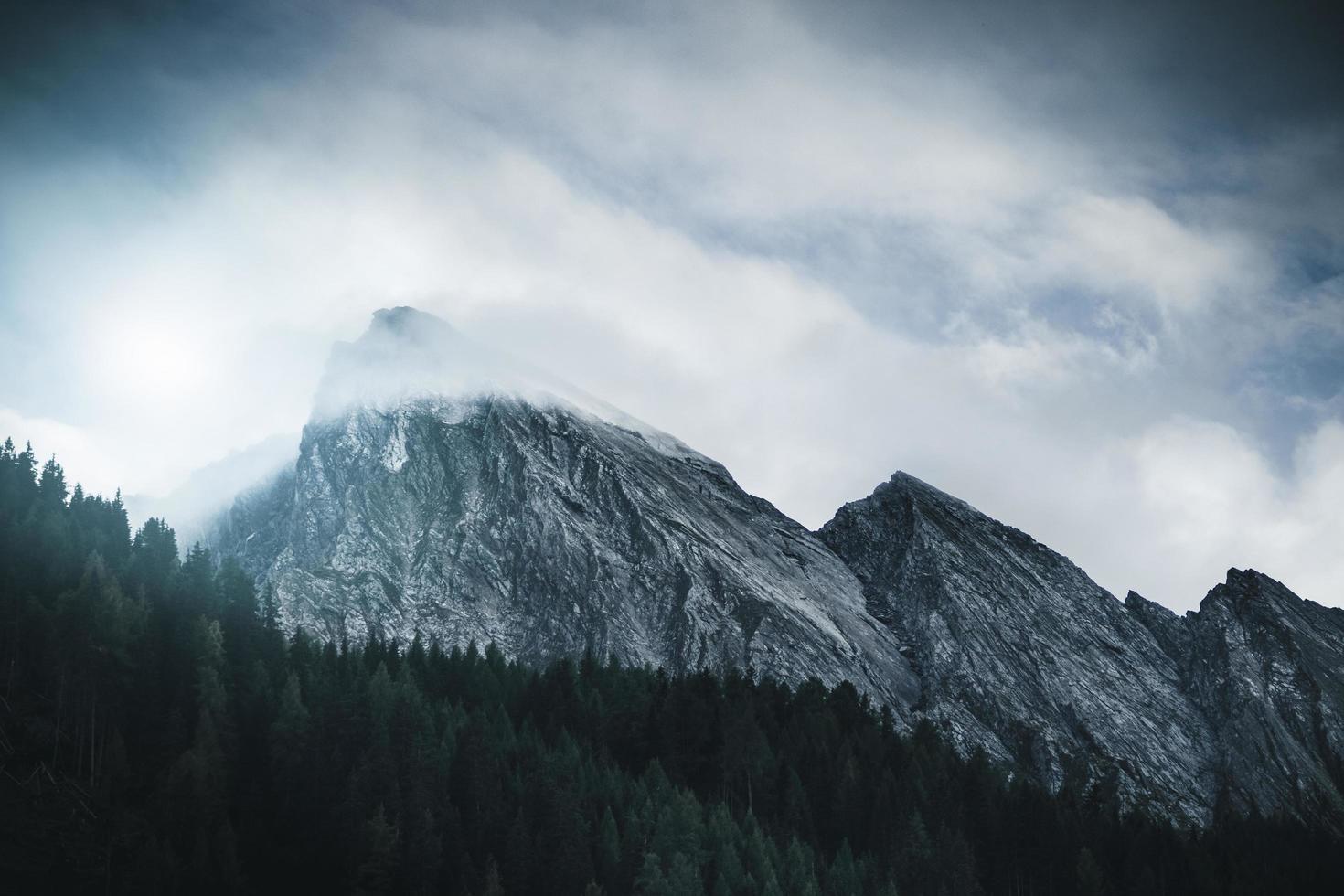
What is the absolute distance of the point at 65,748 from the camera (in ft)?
312

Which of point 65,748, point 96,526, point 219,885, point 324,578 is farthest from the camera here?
point 324,578

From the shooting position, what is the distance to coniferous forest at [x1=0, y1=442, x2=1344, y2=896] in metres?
88.7

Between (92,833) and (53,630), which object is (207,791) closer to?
(92,833)

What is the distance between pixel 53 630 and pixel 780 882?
65105mm

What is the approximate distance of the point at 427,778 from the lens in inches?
3871

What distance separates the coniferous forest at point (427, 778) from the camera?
88.7m

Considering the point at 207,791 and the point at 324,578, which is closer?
the point at 207,791

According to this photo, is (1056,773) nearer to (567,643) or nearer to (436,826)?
(567,643)

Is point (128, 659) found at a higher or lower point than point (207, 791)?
higher

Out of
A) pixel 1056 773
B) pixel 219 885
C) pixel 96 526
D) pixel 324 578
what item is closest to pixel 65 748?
pixel 219 885

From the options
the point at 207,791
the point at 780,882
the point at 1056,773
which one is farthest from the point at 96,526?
the point at 1056,773

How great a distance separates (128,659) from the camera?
10262cm

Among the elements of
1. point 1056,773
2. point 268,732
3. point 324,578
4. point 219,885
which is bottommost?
point 219,885

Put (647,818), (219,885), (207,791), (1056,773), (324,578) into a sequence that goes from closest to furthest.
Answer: (219,885)
(207,791)
(647,818)
(324,578)
(1056,773)
